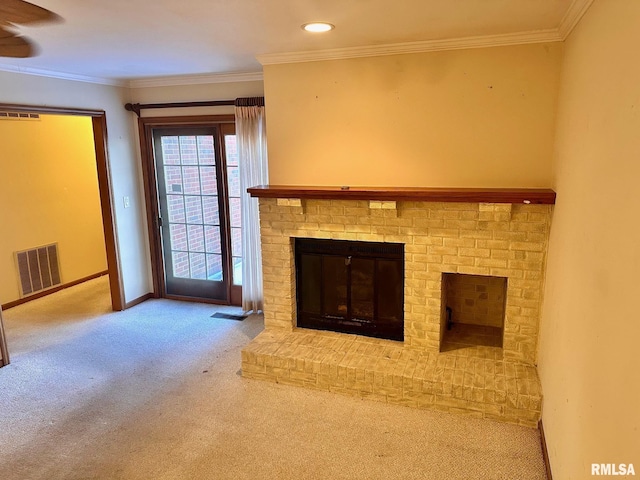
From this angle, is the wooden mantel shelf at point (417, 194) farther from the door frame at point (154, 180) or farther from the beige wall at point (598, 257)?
the door frame at point (154, 180)

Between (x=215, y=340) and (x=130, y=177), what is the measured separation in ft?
6.67

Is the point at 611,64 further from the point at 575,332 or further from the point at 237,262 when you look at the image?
the point at 237,262

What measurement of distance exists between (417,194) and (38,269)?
4.54 m

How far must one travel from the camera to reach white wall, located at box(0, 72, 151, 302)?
12.8 ft

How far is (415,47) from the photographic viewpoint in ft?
9.64

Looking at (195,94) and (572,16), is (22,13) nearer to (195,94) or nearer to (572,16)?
(195,94)

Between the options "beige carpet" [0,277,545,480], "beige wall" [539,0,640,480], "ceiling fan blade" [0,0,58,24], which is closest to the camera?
"beige wall" [539,0,640,480]

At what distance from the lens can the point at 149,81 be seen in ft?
14.7

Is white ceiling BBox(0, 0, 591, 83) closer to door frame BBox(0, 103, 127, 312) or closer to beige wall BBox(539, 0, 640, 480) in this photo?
beige wall BBox(539, 0, 640, 480)

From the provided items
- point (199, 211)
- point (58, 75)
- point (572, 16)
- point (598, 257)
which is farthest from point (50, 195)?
point (598, 257)

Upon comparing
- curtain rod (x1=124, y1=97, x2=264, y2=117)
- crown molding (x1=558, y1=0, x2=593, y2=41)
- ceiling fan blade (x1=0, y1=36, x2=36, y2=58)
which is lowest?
curtain rod (x1=124, y1=97, x2=264, y2=117)

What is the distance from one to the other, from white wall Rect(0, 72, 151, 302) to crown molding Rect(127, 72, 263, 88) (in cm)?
23

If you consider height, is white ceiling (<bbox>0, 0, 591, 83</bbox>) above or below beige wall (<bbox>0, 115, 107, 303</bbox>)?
above

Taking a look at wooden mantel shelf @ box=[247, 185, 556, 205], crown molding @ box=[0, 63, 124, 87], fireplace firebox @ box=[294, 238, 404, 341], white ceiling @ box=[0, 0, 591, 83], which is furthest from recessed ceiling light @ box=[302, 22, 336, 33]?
crown molding @ box=[0, 63, 124, 87]
